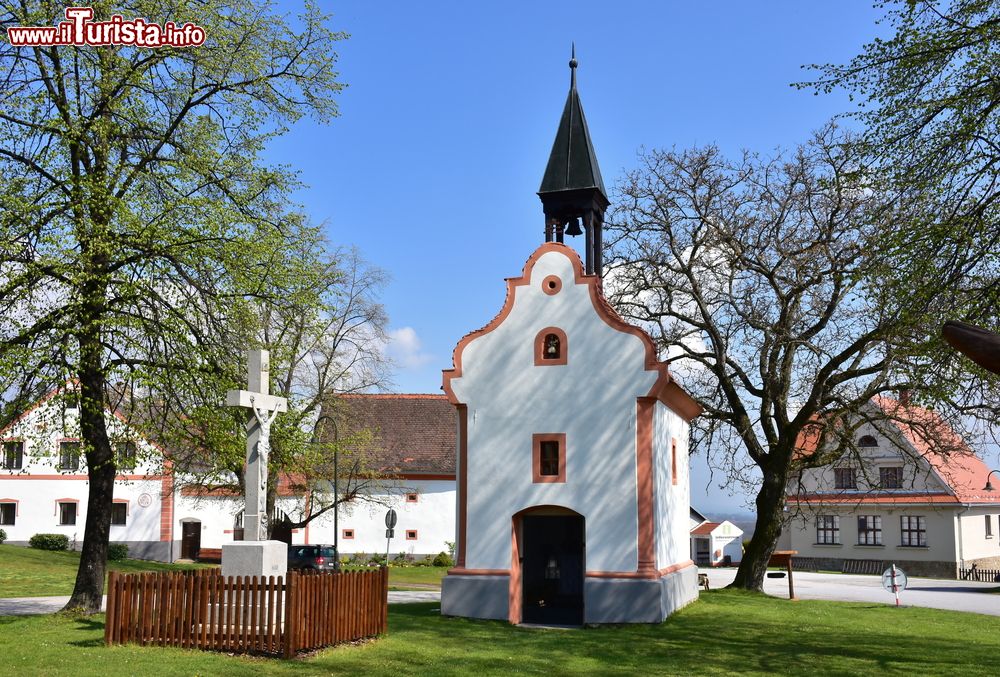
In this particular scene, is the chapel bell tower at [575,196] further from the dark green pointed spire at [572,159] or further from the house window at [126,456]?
the house window at [126,456]

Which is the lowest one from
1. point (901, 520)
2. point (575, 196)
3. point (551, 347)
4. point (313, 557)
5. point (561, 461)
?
point (313, 557)

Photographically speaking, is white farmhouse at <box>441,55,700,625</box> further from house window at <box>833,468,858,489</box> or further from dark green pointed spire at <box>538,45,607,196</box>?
house window at <box>833,468,858,489</box>

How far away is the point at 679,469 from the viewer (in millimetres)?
25453

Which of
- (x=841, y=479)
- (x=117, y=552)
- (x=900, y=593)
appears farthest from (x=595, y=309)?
(x=841, y=479)

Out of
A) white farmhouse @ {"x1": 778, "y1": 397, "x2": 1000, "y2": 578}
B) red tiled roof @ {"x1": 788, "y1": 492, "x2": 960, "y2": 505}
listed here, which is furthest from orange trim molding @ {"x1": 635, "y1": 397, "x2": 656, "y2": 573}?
red tiled roof @ {"x1": 788, "y1": 492, "x2": 960, "y2": 505}

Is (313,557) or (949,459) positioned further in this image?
(313,557)

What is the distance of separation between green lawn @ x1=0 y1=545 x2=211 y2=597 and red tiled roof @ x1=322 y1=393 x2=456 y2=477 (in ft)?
39.6

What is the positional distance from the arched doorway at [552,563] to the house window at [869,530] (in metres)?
36.0

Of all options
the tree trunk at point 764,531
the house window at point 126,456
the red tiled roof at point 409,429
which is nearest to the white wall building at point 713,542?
the red tiled roof at point 409,429

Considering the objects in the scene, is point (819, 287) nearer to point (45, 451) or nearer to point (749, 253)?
point (749, 253)

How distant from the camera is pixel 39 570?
35.9m

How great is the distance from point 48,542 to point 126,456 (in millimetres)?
31575

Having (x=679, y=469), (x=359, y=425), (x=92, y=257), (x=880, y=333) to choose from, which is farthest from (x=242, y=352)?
(x=359, y=425)

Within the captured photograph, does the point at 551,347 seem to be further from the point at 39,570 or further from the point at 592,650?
the point at 39,570
